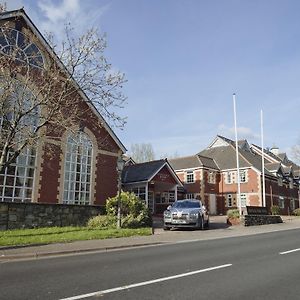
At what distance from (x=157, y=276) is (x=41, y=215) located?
12262 millimetres

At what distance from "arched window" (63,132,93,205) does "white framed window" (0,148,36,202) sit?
2413mm

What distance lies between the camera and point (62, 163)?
2389 centimetres

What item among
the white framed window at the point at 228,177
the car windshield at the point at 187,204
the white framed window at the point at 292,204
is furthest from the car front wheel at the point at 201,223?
the white framed window at the point at 292,204

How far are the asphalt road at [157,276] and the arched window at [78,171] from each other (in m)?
12.9

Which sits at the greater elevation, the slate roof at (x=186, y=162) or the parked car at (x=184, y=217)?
the slate roof at (x=186, y=162)

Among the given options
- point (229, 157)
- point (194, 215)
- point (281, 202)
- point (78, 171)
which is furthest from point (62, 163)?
point (281, 202)

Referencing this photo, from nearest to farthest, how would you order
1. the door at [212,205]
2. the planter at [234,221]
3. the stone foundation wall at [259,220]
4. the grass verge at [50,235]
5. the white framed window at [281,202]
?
the grass verge at [50,235], the stone foundation wall at [259,220], the planter at [234,221], the door at [212,205], the white framed window at [281,202]

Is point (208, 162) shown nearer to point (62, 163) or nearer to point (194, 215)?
point (62, 163)

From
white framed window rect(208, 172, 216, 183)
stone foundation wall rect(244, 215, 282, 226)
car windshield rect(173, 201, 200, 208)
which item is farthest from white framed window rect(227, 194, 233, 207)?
car windshield rect(173, 201, 200, 208)

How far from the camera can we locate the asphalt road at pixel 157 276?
21.3 ft

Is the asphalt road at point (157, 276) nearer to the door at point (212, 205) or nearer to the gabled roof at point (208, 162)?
the door at point (212, 205)

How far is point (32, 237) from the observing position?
585 inches

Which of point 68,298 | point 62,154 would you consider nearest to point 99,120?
point 62,154

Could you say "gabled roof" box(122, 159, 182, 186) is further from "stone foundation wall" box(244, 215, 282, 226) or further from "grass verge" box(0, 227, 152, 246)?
"grass verge" box(0, 227, 152, 246)
